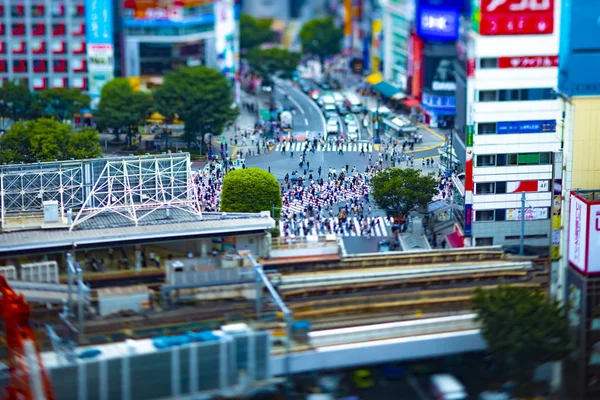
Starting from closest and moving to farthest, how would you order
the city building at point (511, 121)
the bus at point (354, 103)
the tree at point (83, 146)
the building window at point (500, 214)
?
the city building at point (511, 121) < the building window at point (500, 214) < the tree at point (83, 146) < the bus at point (354, 103)

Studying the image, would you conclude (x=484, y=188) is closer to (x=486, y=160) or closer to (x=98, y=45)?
(x=486, y=160)

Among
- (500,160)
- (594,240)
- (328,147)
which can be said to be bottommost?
(594,240)

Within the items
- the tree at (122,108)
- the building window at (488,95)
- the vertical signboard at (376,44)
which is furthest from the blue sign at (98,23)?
the building window at (488,95)

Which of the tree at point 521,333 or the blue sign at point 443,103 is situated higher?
the blue sign at point 443,103

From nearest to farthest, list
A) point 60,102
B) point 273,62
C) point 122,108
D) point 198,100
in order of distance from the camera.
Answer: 1. point 198,100
2. point 122,108
3. point 60,102
4. point 273,62

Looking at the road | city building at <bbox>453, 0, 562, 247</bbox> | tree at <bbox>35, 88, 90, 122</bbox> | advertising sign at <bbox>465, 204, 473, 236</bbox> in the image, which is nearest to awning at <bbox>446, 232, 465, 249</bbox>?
city building at <bbox>453, 0, 562, 247</bbox>

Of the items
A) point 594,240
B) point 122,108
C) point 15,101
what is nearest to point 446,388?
point 594,240

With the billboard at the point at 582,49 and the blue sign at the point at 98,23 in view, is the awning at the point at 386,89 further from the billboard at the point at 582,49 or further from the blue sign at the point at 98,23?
the billboard at the point at 582,49
